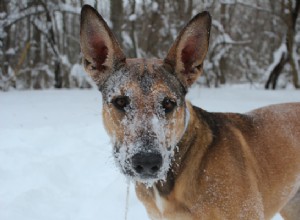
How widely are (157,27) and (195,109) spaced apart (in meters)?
13.9

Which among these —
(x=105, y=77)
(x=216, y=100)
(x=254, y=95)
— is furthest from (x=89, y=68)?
(x=254, y=95)

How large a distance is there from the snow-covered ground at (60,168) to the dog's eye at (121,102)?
1.52 feet

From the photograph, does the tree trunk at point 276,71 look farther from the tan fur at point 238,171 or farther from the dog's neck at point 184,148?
the dog's neck at point 184,148

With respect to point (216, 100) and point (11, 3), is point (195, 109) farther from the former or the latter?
point (11, 3)

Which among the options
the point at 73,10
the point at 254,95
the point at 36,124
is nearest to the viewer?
the point at 36,124

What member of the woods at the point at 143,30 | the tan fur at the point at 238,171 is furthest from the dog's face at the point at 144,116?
the woods at the point at 143,30

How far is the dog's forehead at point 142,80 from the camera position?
3109 mm

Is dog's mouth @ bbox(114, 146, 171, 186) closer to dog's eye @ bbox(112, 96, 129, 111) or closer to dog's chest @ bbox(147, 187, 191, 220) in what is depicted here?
dog's eye @ bbox(112, 96, 129, 111)

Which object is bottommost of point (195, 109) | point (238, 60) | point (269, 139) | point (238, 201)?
point (238, 60)

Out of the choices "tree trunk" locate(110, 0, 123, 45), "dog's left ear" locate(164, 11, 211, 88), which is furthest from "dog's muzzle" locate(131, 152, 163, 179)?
"tree trunk" locate(110, 0, 123, 45)

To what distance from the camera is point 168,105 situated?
3.13 metres

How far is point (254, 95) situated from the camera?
40.1 ft

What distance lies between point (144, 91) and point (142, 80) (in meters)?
0.11

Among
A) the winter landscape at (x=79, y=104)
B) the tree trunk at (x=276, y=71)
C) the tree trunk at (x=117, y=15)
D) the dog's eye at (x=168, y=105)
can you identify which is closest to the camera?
the dog's eye at (x=168, y=105)
